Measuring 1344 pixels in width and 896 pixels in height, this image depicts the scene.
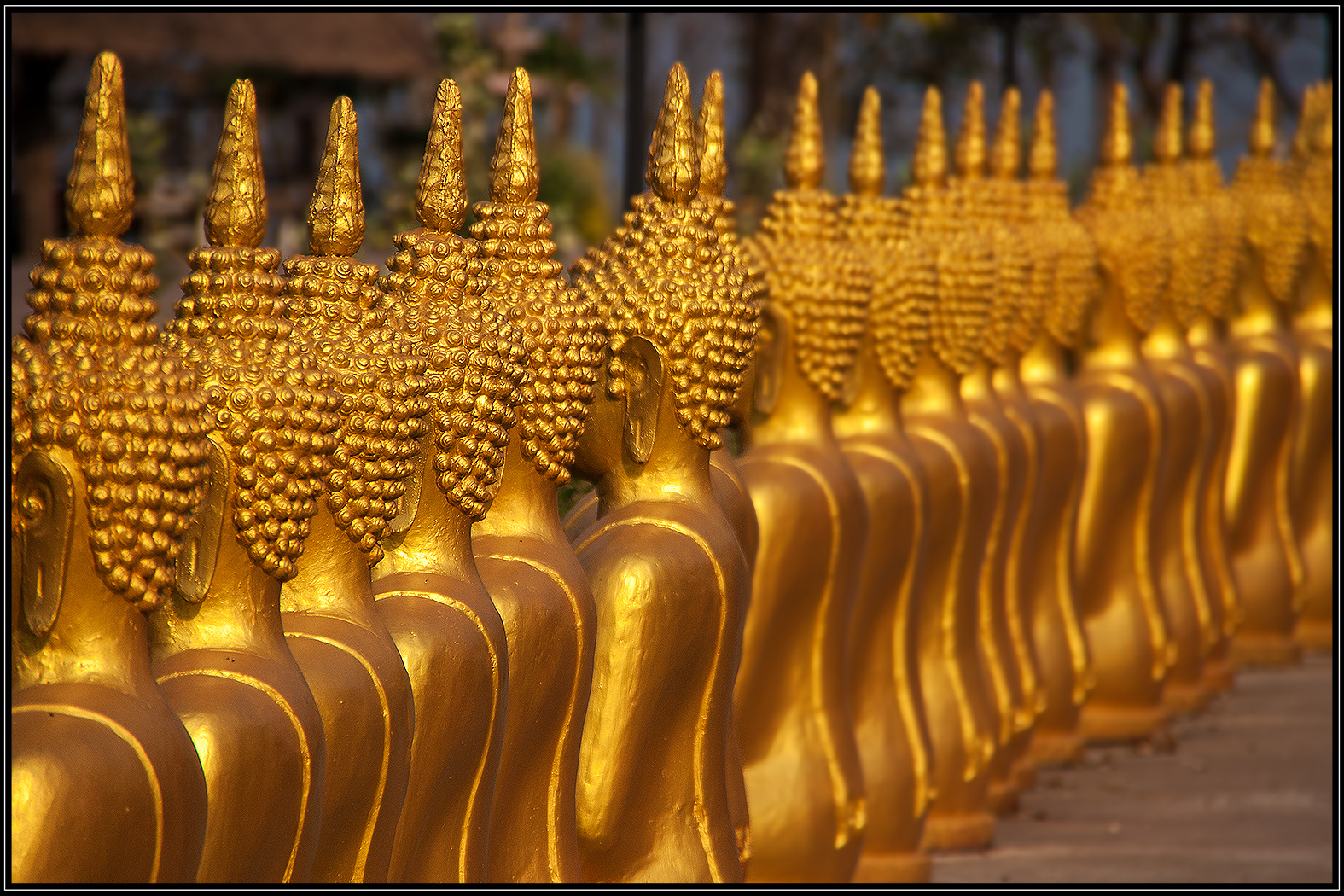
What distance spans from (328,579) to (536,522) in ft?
1.36

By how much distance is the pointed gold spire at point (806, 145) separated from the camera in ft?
10.2

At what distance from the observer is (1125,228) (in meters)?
4.60

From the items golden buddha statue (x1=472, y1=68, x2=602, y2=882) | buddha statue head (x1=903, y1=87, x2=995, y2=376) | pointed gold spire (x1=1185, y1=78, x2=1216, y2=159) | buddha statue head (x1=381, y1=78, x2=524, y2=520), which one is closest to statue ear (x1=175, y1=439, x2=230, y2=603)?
buddha statue head (x1=381, y1=78, x2=524, y2=520)

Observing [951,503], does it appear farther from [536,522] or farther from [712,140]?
[536,522]

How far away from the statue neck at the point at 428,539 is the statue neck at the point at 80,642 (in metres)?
0.48

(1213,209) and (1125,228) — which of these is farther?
(1213,209)

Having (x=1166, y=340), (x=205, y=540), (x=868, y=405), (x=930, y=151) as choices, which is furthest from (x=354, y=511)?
(x=1166, y=340)

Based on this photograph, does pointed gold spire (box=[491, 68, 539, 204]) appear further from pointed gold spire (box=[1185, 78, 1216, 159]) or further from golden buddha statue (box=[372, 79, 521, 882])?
pointed gold spire (box=[1185, 78, 1216, 159])

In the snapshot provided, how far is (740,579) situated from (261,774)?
100cm

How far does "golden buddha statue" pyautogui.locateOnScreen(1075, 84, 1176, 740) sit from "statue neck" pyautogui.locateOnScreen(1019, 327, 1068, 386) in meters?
0.16

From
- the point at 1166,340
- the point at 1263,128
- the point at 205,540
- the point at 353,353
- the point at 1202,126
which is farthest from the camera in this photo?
the point at 1263,128

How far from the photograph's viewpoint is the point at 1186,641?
16.3 ft

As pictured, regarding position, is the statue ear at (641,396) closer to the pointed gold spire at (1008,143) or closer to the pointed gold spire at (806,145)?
the pointed gold spire at (806,145)

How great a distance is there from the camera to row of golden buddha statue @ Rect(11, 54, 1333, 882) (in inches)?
60.6
